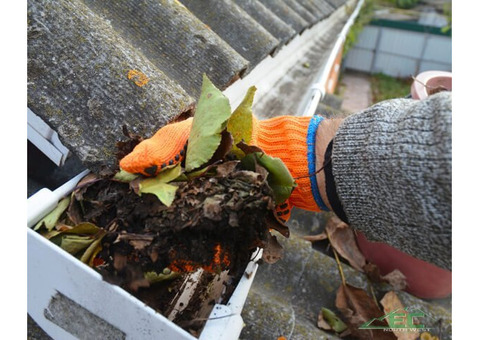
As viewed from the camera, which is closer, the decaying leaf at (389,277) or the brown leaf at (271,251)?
the brown leaf at (271,251)

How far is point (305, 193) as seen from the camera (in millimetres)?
1151

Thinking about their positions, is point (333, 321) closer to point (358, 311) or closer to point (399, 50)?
point (358, 311)

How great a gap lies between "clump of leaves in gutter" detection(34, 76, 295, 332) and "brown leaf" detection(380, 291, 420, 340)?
791mm

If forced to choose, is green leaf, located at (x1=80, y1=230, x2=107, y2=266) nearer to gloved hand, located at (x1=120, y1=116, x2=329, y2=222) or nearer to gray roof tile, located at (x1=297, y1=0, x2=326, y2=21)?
gloved hand, located at (x1=120, y1=116, x2=329, y2=222)

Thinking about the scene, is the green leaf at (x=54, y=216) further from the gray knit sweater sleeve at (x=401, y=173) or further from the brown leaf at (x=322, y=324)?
the brown leaf at (x=322, y=324)

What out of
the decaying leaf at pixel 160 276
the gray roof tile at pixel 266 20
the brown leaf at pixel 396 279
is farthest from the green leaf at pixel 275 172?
the gray roof tile at pixel 266 20

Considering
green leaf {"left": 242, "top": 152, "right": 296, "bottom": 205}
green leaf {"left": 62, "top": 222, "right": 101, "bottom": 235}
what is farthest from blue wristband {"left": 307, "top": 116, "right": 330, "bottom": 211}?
green leaf {"left": 62, "top": 222, "right": 101, "bottom": 235}

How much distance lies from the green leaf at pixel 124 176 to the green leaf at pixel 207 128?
0.14 m

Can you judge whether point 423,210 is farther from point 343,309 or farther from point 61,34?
point 61,34

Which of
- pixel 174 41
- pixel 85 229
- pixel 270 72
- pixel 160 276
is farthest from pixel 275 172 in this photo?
pixel 270 72

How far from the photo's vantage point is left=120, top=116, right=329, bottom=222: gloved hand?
95 centimetres

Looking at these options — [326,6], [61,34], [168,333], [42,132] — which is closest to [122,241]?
[168,333]

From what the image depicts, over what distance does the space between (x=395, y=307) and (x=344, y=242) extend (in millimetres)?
386

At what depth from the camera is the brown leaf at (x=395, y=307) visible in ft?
4.84
